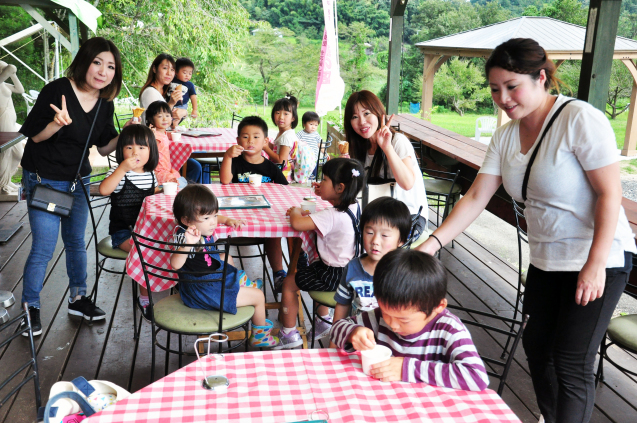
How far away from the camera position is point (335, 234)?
2.60 meters

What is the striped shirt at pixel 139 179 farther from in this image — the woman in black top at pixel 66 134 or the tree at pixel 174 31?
the tree at pixel 174 31

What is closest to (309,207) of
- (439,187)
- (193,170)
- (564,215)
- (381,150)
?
(381,150)

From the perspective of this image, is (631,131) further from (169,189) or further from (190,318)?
(190,318)

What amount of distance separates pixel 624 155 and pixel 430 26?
834 cm

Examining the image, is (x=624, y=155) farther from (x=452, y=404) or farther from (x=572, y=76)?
(x=452, y=404)

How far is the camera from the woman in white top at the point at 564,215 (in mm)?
1580

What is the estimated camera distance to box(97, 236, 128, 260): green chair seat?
2990 millimetres

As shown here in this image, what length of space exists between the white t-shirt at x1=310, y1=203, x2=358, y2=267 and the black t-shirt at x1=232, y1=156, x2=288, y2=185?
4.12ft

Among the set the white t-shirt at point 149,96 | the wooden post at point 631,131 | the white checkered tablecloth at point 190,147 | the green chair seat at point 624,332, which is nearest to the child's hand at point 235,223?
the green chair seat at point 624,332

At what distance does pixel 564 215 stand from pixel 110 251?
2347 millimetres

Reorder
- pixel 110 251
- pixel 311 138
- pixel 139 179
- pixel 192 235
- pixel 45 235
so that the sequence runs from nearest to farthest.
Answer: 1. pixel 192 235
2. pixel 45 235
3. pixel 110 251
4. pixel 139 179
5. pixel 311 138

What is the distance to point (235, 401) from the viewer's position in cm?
122

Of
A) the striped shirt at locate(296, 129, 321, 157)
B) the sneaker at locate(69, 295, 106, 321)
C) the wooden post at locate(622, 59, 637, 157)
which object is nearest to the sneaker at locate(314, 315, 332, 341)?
the sneaker at locate(69, 295, 106, 321)

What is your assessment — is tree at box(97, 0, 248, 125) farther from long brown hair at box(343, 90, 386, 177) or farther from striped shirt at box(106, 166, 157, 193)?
long brown hair at box(343, 90, 386, 177)
